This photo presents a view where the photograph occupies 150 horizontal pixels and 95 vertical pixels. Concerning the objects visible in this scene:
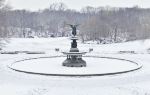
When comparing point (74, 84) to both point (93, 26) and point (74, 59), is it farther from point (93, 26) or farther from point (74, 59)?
point (93, 26)

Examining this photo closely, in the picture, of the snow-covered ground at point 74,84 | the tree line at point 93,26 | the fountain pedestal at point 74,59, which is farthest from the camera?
the tree line at point 93,26

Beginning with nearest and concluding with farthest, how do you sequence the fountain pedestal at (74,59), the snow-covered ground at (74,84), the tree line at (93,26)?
1. the snow-covered ground at (74,84)
2. the fountain pedestal at (74,59)
3. the tree line at (93,26)

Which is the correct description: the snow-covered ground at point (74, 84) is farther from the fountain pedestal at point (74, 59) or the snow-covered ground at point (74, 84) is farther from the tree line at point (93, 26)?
the tree line at point (93, 26)

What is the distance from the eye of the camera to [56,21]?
105375mm

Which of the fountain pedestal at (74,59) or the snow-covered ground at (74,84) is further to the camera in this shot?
the fountain pedestal at (74,59)

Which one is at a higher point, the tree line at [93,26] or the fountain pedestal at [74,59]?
the tree line at [93,26]

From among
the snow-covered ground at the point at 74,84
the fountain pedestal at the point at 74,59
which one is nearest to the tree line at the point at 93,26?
the fountain pedestal at the point at 74,59

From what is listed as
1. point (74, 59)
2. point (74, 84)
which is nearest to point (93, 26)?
point (74, 59)

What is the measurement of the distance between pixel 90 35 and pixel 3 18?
97.9ft

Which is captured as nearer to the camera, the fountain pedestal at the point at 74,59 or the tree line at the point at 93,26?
the fountain pedestal at the point at 74,59

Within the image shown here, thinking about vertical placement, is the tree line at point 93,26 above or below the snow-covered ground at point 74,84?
above

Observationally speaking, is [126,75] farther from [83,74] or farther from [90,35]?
[90,35]

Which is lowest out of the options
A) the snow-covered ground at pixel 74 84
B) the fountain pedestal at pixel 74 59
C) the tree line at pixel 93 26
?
the snow-covered ground at pixel 74 84

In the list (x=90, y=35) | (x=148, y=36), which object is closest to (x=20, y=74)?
(x=148, y=36)
